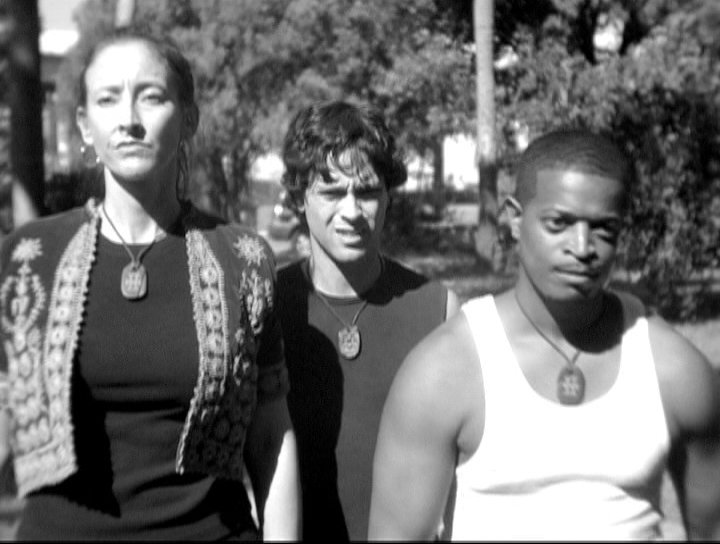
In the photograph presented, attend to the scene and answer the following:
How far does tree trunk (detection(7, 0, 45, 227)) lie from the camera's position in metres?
7.11

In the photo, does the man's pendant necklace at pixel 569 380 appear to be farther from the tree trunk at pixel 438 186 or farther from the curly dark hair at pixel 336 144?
the tree trunk at pixel 438 186

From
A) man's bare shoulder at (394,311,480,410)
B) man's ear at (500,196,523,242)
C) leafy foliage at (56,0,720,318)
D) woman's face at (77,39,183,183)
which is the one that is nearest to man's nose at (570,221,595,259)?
man's ear at (500,196,523,242)

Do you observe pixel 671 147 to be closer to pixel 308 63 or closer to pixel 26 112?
pixel 26 112

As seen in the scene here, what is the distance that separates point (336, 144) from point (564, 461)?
1261 mm

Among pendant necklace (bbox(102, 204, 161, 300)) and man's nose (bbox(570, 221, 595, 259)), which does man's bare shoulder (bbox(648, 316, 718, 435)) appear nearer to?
man's nose (bbox(570, 221, 595, 259))

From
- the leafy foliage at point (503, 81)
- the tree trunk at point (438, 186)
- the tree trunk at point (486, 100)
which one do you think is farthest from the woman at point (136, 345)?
the tree trunk at point (438, 186)

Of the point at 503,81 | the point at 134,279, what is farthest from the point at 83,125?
the point at 503,81

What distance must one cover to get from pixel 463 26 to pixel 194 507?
17278mm

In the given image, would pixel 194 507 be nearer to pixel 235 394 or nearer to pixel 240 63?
pixel 235 394

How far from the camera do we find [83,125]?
2.51m

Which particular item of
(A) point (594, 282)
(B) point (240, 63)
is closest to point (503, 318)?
(A) point (594, 282)

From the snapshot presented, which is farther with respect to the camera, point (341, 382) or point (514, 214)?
point (341, 382)

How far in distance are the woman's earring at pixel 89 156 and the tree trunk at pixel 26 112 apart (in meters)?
4.77

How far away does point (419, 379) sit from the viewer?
2129mm
